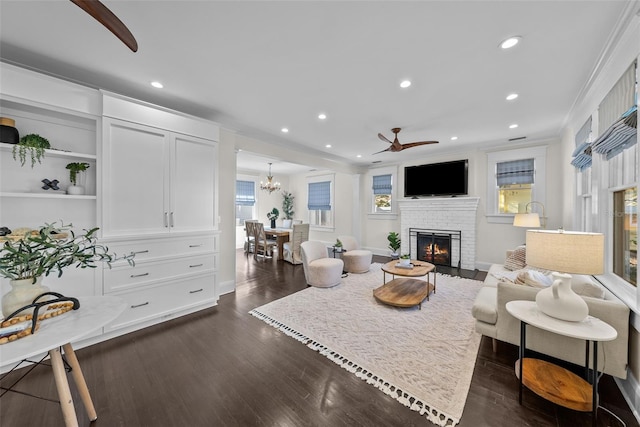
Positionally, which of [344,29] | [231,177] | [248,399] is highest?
[344,29]

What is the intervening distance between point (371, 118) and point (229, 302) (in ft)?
11.5

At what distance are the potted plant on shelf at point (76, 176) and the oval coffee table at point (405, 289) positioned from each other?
12.2 ft

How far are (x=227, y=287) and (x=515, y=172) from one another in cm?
603

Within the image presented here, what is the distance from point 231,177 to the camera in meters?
3.97

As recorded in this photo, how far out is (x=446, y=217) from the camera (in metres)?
5.69

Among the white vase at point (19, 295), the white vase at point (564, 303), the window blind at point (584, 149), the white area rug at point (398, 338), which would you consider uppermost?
the window blind at point (584, 149)

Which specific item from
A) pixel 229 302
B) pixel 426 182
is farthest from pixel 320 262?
pixel 426 182

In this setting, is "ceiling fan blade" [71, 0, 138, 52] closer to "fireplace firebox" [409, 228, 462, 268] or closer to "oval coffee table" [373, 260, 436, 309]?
"oval coffee table" [373, 260, 436, 309]

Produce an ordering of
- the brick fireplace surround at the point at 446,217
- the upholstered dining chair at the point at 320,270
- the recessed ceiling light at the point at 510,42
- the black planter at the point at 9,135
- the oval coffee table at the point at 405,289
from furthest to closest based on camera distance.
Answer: the brick fireplace surround at the point at 446,217
the upholstered dining chair at the point at 320,270
the oval coffee table at the point at 405,289
the black planter at the point at 9,135
the recessed ceiling light at the point at 510,42

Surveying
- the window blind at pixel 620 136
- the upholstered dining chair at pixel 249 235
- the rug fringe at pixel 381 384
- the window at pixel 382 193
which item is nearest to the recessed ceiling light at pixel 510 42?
the window blind at pixel 620 136

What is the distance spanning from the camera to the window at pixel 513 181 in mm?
4691

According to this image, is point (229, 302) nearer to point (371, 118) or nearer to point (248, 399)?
point (248, 399)

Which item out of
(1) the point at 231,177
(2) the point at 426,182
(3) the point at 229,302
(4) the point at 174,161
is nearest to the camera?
(4) the point at 174,161

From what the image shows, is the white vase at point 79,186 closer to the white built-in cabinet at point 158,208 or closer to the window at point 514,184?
the white built-in cabinet at point 158,208
